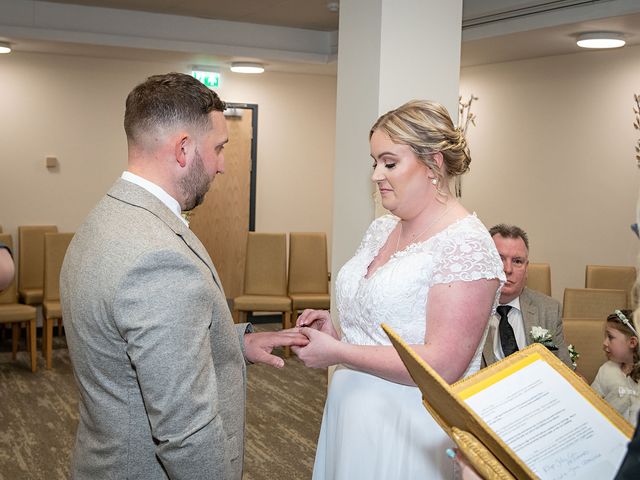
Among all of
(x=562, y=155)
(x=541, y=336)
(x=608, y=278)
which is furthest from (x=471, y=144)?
(x=541, y=336)

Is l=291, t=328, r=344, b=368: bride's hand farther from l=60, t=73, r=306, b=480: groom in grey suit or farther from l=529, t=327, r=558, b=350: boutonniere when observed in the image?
l=529, t=327, r=558, b=350: boutonniere

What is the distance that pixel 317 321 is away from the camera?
9.47 feet

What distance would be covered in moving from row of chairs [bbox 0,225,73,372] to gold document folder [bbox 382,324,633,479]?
20.1 feet

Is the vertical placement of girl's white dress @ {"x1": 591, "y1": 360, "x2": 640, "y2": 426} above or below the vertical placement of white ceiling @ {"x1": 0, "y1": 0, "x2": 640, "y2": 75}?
below

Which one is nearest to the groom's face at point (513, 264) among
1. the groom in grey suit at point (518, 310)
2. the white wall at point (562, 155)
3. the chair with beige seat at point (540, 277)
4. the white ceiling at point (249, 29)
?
the groom in grey suit at point (518, 310)

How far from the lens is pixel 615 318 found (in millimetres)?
4035

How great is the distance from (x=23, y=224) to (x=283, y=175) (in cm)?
306

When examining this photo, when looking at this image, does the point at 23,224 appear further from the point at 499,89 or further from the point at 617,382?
the point at 617,382

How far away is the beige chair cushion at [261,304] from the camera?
7941 mm

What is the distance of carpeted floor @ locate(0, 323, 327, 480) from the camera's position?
5000mm

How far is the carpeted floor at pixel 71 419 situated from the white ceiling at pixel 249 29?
3137mm

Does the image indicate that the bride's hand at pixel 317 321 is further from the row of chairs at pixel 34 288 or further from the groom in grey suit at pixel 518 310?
the row of chairs at pixel 34 288

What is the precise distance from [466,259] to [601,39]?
15.8ft

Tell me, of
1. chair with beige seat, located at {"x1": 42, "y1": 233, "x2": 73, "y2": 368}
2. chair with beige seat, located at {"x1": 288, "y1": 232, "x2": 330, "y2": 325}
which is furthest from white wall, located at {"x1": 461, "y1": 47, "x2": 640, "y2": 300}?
chair with beige seat, located at {"x1": 42, "y1": 233, "x2": 73, "y2": 368}
